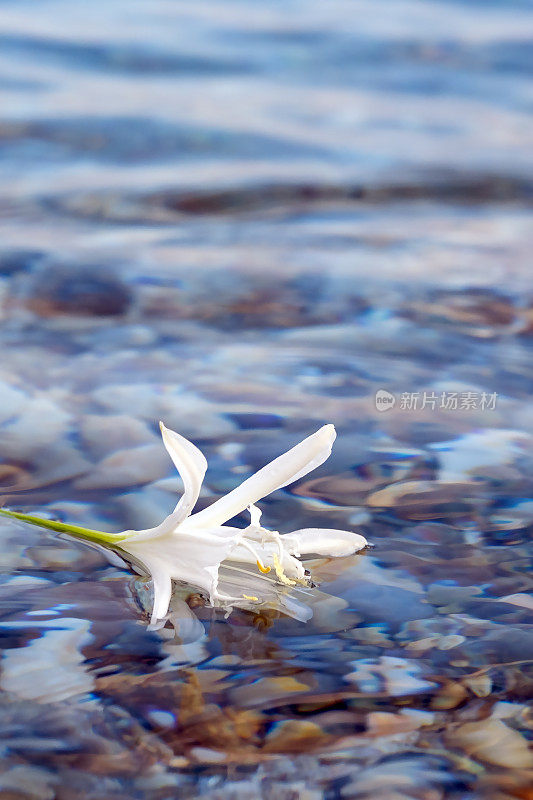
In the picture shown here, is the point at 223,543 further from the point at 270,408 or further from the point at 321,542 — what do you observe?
the point at 270,408

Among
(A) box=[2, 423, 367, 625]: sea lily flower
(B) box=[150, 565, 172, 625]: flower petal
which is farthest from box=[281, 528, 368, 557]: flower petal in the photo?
(B) box=[150, 565, 172, 625]: flower petal

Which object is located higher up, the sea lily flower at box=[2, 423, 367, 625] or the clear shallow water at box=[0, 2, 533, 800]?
the sea lily flower at box=[2, 423, 367, 625]

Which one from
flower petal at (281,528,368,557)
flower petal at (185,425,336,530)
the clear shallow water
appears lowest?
the clear shallow water

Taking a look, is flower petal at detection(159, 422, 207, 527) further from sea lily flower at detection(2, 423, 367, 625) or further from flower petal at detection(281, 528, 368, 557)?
flower petal at detection(281, 528, 368, 557)

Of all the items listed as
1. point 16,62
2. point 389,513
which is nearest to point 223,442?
point 389,513

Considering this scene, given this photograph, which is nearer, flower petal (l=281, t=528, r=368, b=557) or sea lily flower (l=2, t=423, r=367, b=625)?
sea lily flower (l=2, t=423, r=367, b=625)

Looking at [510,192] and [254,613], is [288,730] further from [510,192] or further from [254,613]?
[510,192]

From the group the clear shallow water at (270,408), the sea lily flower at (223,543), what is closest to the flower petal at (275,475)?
the sea lily flower at (223,543)

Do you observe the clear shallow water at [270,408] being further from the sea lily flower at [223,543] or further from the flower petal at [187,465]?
the flower petal at [187,465]
